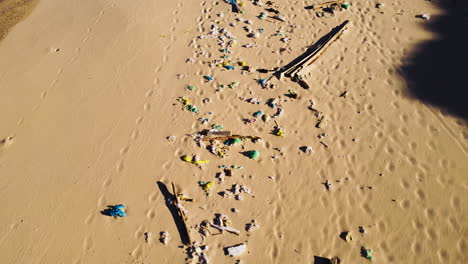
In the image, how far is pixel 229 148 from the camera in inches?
263

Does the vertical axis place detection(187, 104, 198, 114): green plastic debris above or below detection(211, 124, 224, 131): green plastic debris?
above

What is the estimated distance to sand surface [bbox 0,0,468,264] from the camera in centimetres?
557

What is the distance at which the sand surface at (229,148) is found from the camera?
557 cm

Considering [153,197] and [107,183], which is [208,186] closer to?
[153,197]

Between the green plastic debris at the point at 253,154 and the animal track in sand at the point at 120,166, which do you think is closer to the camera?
the green plastic debris at the point at 253,154

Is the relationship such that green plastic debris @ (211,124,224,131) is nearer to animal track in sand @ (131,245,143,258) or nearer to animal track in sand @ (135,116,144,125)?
animal track in sand @ (135,116,144,125)

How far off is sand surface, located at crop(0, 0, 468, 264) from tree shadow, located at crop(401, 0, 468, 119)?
0.22 metres

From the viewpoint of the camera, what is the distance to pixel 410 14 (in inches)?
369

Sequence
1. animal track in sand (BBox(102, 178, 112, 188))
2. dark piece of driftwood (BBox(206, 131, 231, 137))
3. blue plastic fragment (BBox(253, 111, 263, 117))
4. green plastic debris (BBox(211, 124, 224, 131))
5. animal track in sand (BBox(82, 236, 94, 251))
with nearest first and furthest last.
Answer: animal track in sand (BBox(82, 236, 94, 251)), animal track in sand (BBox(102, 178, 112, 188)), dark piece of driftwood (BBox(206, 131, 231, 137)), green plastic debris (BBox(211, 124, 224, 131)), blue plastic fragment (BBox(253, 111, 263, 117))

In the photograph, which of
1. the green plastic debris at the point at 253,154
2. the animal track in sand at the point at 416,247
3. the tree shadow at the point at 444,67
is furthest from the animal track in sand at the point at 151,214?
the tree shadow at the point at 444,67

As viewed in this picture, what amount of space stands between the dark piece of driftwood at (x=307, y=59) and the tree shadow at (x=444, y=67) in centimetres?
207

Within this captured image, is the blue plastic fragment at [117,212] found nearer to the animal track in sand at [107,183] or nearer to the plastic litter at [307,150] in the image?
the animal track in sand at [107,183]

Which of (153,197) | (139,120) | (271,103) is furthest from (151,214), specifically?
(271,103)

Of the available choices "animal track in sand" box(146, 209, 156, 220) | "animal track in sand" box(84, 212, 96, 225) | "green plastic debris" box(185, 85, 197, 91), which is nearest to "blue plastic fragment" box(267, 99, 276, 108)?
"green plastic debris" box(185, 85, 197, 91)
